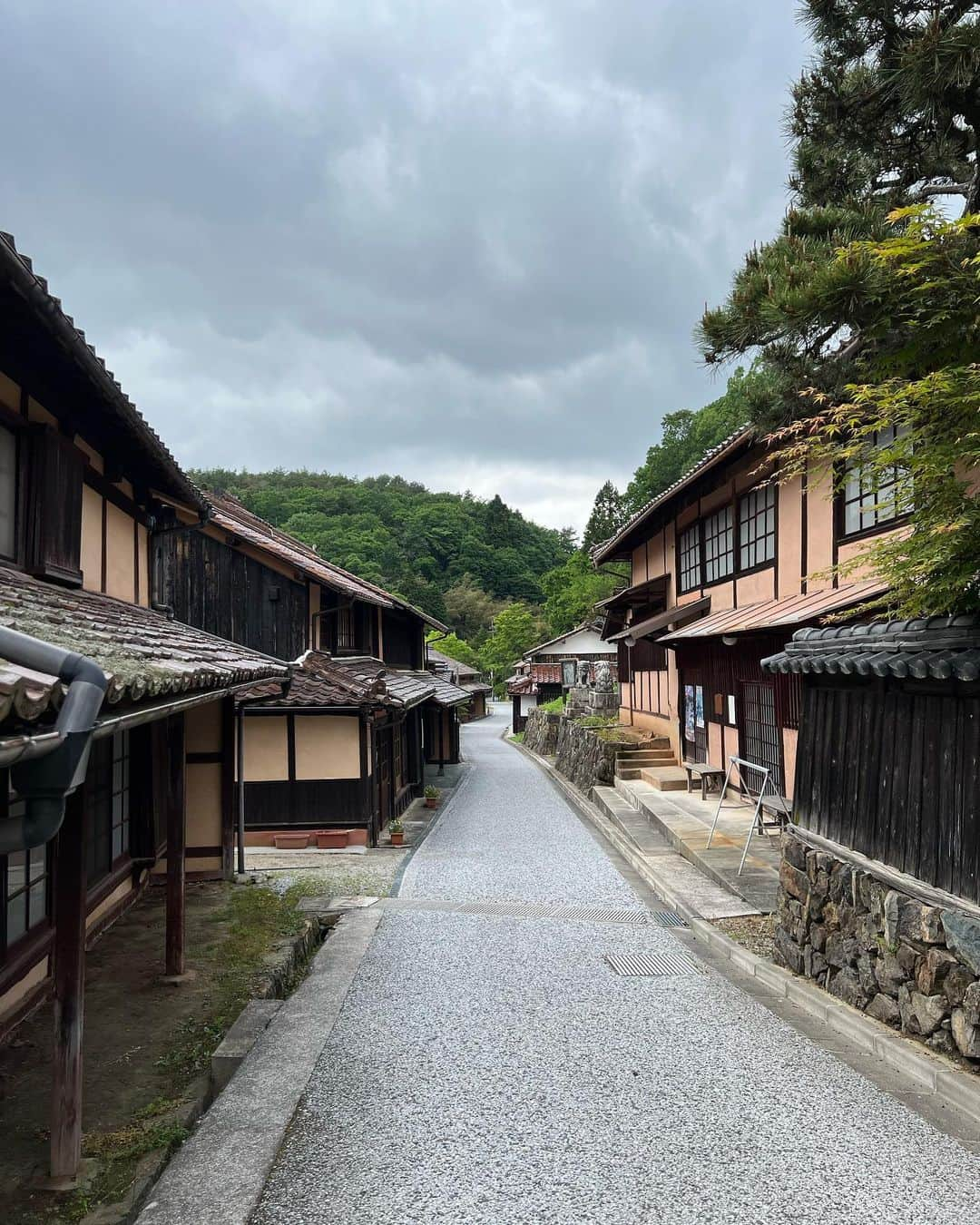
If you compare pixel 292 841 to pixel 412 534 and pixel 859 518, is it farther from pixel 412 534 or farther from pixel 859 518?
pixel 412 534

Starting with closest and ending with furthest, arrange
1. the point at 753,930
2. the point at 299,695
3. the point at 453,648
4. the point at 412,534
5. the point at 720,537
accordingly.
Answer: the point at 753,930, the point at 299,695, the point at 720,537, the point at 453,648, the point at 412,534

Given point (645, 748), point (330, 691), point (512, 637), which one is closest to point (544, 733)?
point (645, 748)

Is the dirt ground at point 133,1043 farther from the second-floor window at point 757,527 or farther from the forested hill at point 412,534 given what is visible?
the forested hill at point 412,534

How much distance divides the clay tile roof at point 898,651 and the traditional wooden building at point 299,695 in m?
8.01

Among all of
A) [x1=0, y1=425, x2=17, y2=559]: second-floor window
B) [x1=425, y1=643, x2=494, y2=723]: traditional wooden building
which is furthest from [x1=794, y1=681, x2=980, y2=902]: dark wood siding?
[x1=425, y1=643, x2=494, y2=723]: traditional wooden building

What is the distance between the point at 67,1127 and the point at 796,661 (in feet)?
19.3

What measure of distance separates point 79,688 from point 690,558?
16753mm

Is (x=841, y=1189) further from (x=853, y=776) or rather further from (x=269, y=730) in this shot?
(x=269, y=730)

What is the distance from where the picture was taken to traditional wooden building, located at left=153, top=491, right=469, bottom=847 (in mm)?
14609

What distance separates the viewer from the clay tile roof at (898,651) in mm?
4777

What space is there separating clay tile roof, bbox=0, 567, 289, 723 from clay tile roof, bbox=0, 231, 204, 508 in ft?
5.45

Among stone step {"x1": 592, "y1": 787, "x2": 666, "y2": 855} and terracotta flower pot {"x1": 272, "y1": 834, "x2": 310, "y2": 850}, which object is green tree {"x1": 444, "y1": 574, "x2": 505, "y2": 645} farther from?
terracotta flower pot {"x1": 272, "y1": 834, "x2": 310, "y2": 850}

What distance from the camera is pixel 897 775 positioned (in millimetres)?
5664

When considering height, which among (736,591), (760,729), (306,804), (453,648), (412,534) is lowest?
(306,804)
